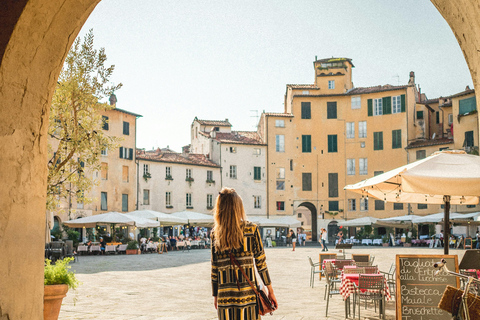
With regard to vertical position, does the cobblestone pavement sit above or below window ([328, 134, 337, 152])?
below

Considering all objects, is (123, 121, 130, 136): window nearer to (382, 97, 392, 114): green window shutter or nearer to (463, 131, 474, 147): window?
(382, 97, 392, 114): green window shutter

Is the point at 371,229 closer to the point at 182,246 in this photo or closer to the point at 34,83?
the point at 182,246

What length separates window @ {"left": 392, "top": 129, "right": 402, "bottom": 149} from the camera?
157ft

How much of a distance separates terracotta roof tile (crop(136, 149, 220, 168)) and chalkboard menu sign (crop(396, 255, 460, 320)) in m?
40.6

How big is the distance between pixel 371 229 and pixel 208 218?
50.8ft

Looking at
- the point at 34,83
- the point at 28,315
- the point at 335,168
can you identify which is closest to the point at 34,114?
the point at 34,83

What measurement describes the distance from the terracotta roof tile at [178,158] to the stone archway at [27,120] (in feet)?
139

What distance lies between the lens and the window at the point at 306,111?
5159 centimetres

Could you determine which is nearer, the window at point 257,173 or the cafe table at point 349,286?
the cafe table at point 349,286

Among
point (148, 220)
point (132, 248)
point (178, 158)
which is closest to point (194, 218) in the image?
point (148, 220)

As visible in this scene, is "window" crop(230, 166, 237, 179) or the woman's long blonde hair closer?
the woman's long blonde hair

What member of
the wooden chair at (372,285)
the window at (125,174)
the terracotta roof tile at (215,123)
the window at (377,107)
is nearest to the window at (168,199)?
the window at (125,174)

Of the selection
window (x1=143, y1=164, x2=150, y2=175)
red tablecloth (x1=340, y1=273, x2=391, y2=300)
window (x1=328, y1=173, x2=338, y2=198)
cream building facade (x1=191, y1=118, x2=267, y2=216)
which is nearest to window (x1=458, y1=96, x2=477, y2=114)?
window (x1=328, y1=173, x2=338, y2=198)

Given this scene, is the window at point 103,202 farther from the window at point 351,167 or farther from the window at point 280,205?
the window at point 351,167
